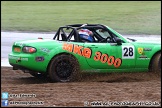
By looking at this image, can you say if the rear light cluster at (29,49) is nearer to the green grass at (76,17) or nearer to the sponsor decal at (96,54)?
the sponsor decal at (96,54)

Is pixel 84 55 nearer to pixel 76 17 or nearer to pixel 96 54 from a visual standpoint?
pixel 96 54

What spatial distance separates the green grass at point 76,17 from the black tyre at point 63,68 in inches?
513

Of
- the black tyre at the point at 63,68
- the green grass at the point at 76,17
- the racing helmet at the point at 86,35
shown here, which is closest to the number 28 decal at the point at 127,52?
the racing helmet at the point at 86,35

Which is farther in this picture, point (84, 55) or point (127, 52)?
point (127, 52)

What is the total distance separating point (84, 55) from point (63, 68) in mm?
567

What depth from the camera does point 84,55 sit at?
1072 cm

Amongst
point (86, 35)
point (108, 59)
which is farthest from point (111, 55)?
point (86, 35)

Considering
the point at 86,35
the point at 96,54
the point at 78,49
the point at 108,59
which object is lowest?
the point at 108,59

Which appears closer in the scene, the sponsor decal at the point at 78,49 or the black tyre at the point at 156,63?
the sponsor decal at the point at 78,49

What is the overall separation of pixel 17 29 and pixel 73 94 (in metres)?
16.7

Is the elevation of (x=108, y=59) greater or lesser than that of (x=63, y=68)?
greater

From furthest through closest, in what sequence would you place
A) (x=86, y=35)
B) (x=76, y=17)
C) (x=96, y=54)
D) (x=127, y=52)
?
(x=76, y=17), (x=86, y=35), (x=127, y=52), (x=96, y=54)

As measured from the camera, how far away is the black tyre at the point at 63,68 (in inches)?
412

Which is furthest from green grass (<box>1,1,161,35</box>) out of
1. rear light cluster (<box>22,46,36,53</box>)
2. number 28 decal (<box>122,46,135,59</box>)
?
rear light cluster (<box>22,46,36,53</box>)
